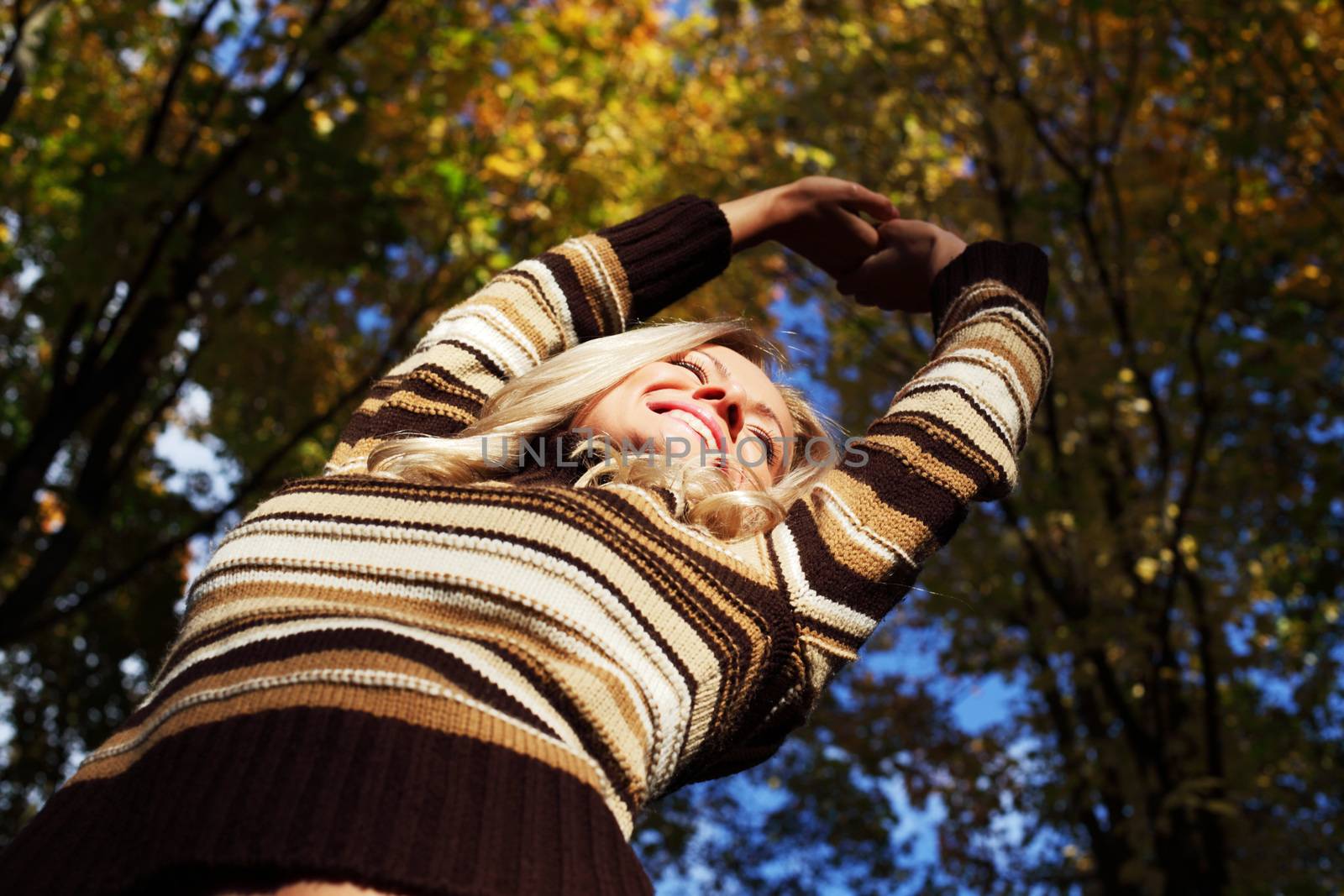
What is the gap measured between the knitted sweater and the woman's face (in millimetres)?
157

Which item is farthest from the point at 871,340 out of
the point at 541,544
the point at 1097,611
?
the point at 541,544

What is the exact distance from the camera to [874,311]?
759 centimetres

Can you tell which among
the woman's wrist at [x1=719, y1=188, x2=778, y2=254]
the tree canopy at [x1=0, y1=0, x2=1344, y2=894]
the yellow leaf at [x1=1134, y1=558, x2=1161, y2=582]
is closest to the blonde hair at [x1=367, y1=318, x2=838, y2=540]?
the woman's wrist at [x1=719, y1=188, x2=778, y2=254]

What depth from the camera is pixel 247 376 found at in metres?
7.06

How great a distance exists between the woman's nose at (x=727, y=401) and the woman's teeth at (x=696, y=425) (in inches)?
2.8

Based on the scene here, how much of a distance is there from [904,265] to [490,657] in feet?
4.59

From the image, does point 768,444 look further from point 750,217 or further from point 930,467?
point 750,217

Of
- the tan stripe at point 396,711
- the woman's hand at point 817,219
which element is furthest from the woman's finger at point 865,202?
the tan stripe at point 396,711

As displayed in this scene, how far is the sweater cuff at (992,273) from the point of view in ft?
6.99

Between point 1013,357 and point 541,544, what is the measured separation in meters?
0.91

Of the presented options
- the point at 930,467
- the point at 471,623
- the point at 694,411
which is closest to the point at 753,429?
the point at 694,411

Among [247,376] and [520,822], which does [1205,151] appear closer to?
[247,376]

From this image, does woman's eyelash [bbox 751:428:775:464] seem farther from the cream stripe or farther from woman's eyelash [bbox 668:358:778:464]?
the cream stripe
